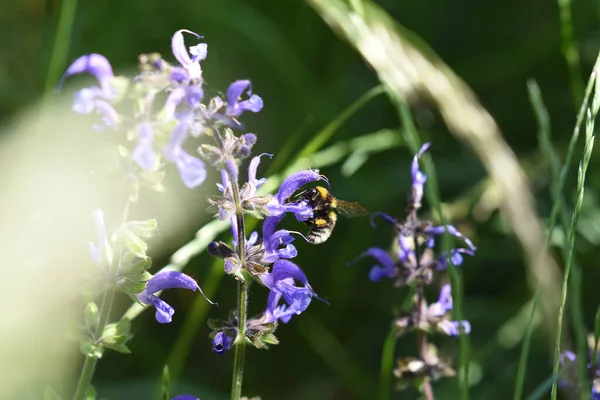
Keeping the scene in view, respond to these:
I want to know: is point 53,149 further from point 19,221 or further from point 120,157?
point 120,157

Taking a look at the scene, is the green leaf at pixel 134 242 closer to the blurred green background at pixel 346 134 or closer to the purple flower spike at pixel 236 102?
the purple flower spike at pixel 236 102

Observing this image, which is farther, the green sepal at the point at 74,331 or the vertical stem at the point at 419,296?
the vertical stem at the point at 419,296

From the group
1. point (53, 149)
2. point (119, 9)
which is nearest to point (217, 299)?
point (53, 149)

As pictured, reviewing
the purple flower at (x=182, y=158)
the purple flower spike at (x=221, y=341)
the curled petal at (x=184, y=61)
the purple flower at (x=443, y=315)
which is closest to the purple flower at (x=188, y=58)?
the curled petal at (x=184, y=61)

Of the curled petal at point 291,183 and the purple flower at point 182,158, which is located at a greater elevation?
the curled petal at point 291,183

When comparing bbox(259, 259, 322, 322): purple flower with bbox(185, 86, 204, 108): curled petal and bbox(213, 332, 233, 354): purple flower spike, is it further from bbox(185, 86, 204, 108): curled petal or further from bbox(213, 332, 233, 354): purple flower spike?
bbox(185, 86, 204, 108): curled petal

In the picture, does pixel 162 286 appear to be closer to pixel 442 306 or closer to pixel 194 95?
pixel 194 95
